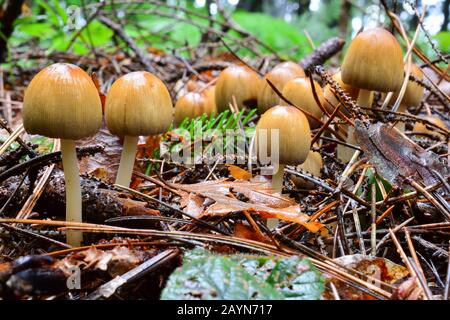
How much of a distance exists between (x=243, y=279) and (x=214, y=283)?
76mm

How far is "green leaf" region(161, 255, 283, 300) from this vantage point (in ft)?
3.68

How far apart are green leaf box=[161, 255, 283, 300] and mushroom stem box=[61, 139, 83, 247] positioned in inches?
21.4

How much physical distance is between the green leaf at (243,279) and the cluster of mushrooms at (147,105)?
0.52m

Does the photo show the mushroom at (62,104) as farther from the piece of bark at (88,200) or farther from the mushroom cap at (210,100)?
the mushroom cap at (210,100)

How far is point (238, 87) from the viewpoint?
272 cm

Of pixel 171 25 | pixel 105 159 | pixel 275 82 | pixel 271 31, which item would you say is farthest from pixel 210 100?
pixel 271 31

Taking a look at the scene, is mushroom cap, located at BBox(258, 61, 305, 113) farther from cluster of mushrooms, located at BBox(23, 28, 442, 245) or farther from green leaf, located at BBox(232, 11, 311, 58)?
green leaf, located at BBox(232, 11, 311, 58)

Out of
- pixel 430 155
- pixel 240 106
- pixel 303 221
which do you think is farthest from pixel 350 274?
pixel 240 106

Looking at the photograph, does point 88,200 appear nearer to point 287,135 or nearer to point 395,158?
point 287,135

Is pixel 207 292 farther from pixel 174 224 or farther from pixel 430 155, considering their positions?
pixel 430 155

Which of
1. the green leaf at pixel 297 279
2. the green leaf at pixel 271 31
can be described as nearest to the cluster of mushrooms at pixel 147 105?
the green leaf at pixel 297 279

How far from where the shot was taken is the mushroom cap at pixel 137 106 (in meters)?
1.64

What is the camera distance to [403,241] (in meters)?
1.62
